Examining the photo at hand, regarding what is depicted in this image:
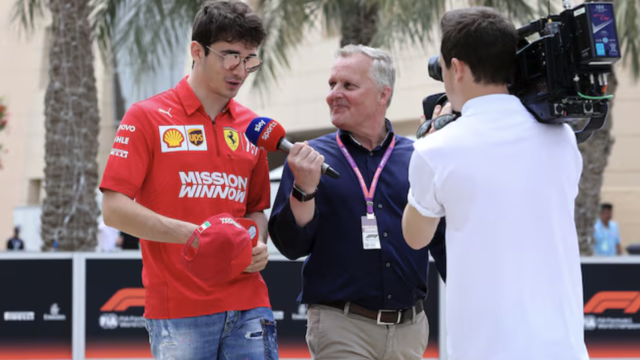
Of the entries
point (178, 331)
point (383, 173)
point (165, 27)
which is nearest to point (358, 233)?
point (383, 173)

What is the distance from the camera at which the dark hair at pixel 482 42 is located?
2.51m

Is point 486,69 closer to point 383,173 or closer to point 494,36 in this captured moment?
point 494,36

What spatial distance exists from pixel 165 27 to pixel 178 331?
8.13 m

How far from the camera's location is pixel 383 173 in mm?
3795

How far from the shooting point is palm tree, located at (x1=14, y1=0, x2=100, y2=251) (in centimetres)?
995

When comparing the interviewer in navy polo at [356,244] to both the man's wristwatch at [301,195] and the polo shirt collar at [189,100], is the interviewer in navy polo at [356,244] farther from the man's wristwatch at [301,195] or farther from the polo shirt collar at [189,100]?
the polo shirt collar at [189,100]

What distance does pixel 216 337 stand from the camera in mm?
3219

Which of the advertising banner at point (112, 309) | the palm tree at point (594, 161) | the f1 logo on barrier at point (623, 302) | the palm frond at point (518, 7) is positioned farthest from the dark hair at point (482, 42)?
the palm tree at point (594, 161)

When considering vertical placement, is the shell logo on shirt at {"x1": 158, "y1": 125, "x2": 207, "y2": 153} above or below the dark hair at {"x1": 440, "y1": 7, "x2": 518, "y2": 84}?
below

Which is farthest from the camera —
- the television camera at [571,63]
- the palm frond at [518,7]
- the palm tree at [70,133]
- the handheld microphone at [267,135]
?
the palm tree at [70,133]

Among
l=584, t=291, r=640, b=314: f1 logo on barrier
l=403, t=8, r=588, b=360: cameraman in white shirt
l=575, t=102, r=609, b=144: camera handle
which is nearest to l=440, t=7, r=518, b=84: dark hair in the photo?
l=403, t=8, r=588, b=360: cameraman in white shirt

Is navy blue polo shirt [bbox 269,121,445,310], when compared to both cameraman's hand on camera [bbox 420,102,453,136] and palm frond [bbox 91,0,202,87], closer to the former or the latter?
cameraman's hand on camera [bbox 420,102,453,136]

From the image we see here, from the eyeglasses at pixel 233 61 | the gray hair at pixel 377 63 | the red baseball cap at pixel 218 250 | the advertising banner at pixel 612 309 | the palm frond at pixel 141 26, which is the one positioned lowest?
the advertising banner at pixel 612 309

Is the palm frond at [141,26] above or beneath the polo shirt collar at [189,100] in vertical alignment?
above
